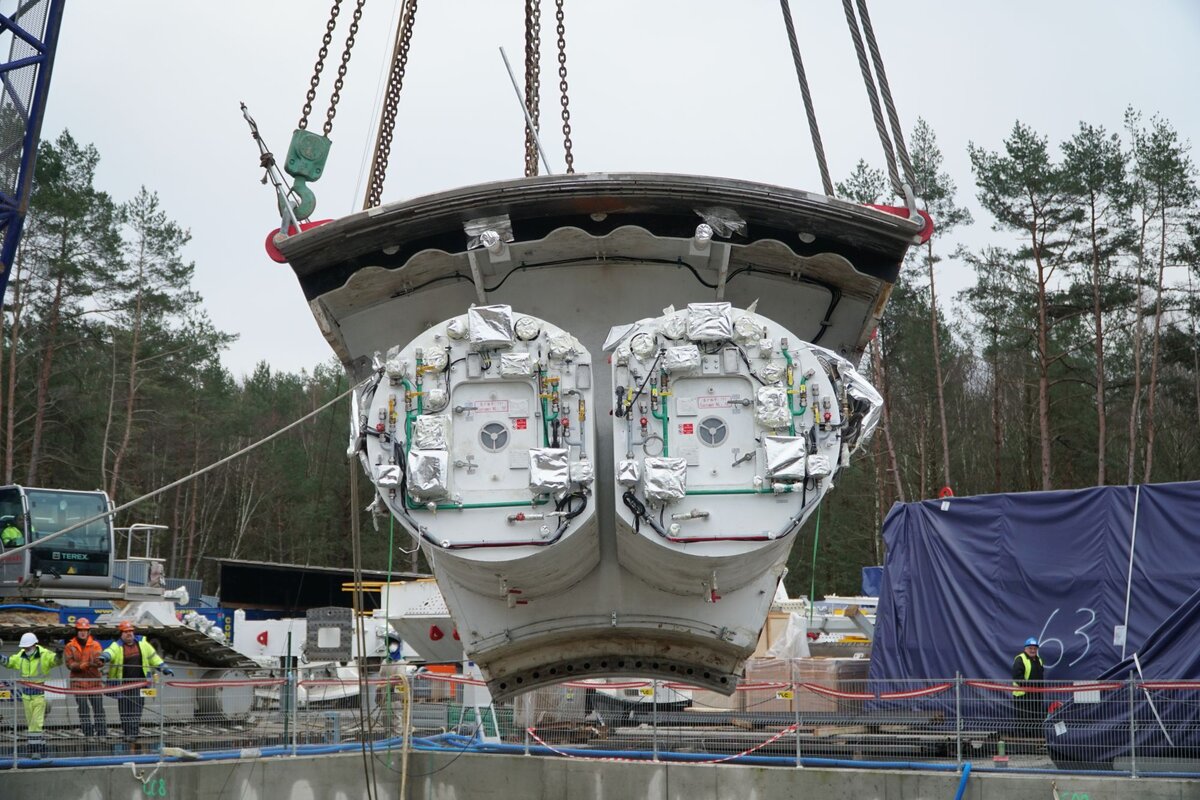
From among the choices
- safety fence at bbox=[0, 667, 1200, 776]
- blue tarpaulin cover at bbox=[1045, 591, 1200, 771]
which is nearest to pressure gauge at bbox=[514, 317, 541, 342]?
safety fence at bbox=[0, 667, 1200, 776]

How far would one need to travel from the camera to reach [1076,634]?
48.3 feet

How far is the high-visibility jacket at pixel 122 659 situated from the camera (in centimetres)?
1432

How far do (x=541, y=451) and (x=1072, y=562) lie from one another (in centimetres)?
880

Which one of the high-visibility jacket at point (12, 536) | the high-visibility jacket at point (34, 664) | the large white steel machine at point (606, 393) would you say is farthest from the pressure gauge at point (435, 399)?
the high-visibility jacket at point (12, 536)

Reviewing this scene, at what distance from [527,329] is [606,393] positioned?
1.00 m

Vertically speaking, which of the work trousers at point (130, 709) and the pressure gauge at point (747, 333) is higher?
the pressure gauge at point (747, 333)

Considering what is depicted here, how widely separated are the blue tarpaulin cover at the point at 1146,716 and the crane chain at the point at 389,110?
7590 millimetres

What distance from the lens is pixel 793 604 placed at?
2352 centimetres

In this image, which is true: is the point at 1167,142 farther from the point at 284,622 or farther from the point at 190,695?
the point at 190,695

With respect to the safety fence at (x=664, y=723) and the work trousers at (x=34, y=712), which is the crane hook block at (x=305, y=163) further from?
the work trousers at (x=34, y=712)

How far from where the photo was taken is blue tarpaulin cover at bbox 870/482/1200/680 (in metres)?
14.2

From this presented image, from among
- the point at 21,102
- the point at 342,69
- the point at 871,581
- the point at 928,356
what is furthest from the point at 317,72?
the point at 928,356

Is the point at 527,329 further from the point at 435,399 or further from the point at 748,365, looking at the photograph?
the point at 748,365

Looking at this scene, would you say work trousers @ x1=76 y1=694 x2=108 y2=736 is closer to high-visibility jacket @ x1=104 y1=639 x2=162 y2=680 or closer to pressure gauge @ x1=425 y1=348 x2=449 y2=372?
high-visibility jacket @ x1=104 y1=639 x2=162 y2=680
